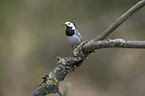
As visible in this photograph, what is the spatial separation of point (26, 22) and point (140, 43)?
557 cm

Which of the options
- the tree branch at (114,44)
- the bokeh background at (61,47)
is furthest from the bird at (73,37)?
the bokeh background at (61,47)

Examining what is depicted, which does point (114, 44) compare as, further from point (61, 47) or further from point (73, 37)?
point (61, 47)

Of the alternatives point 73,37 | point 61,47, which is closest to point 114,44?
point 73,37

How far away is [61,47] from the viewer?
20.6 feet

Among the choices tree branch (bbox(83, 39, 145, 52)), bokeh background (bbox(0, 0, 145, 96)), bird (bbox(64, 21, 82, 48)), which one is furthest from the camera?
bokeh background (bbox(0, 0, 145, 96))

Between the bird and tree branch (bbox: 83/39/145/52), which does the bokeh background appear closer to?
the bird

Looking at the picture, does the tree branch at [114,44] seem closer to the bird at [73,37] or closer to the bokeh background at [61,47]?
the bird at [73,37]

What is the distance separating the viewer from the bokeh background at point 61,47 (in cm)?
573

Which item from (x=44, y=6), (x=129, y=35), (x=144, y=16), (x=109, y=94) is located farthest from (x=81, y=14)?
(x=109, y=94)

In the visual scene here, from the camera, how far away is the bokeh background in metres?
5.73

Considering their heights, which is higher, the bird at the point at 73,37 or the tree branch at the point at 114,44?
the bird at the point at 73,37

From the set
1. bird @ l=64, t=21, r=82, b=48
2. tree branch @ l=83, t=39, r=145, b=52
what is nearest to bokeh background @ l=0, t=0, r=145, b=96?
bird @ l=64, t=21, r=82, b=48

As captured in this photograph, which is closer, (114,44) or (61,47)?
(114,44)

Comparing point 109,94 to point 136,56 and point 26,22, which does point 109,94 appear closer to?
point 136,56
